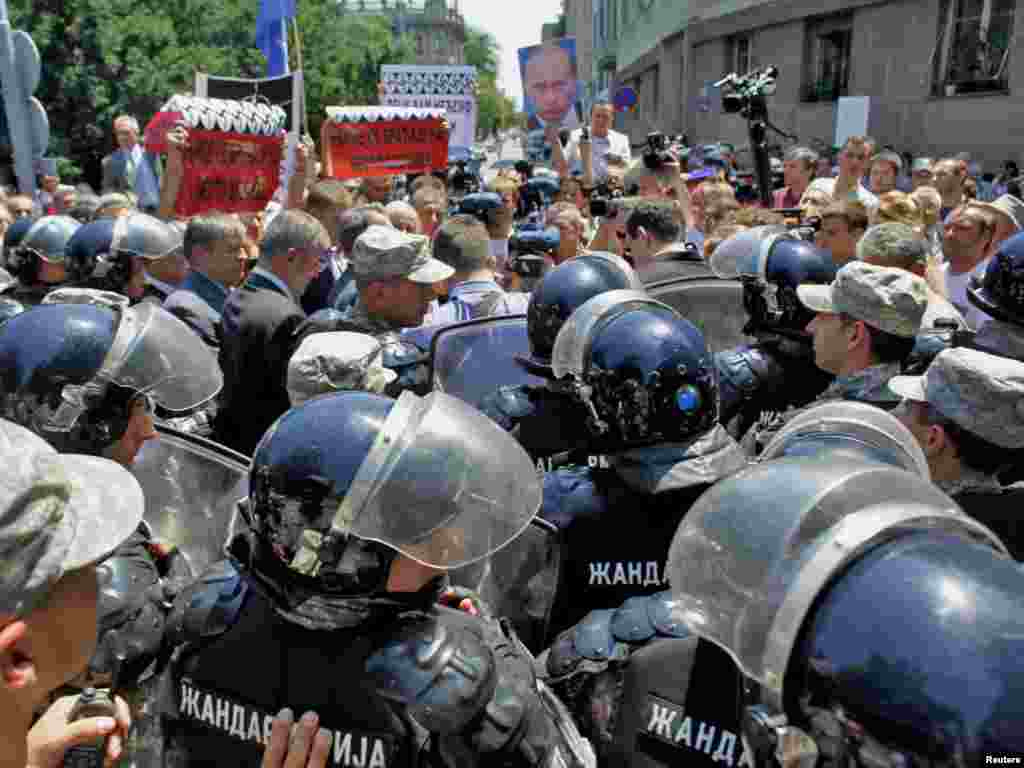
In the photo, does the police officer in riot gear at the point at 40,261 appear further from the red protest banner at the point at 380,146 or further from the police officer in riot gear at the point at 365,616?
the police officer in riot gear at the point at 365,616

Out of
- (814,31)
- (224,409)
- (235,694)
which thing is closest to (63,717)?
(235,694)

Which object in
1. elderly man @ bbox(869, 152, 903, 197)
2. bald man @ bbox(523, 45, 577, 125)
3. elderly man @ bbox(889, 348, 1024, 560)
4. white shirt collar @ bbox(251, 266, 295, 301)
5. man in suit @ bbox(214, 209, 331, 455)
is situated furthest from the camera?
bald man @ bbox(523, 45, 577, 125)

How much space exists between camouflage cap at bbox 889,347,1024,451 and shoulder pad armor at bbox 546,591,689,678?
3.54 ft

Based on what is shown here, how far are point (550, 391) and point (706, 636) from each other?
1917 mm

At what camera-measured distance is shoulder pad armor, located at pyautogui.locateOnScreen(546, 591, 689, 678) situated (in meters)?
1.70

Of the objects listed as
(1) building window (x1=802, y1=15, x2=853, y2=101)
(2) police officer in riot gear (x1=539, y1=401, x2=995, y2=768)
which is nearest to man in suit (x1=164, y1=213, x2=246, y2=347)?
(2) police officer in riot gear (x1=539, y1=401, x2=995, y2=768)

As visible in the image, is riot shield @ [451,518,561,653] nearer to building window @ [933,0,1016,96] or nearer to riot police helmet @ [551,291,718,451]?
riot police helmet @ [551,291,718,451]

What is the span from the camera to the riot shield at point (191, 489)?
244 centimetres

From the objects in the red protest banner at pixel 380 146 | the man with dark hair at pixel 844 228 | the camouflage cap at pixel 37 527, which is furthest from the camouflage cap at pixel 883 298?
the red protest banner at pixel 380 146

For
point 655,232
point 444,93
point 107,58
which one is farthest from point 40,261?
point 107,58

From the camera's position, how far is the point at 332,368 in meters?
2.70

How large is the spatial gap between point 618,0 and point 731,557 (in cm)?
5406

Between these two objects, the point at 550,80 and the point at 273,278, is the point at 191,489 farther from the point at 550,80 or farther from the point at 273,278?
the point at 550,80

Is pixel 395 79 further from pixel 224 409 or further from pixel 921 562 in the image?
pixel 921 562
